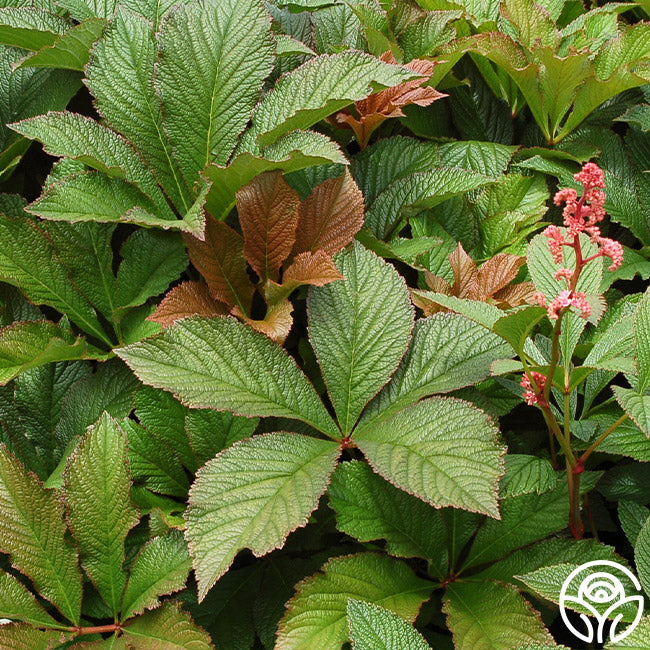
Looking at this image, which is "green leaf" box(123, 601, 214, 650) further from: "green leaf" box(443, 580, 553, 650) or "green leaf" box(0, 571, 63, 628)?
"green leaf" box(443, 580, 553, 650)

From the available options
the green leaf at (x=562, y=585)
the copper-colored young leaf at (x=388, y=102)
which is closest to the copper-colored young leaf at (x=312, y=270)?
the copper-colored young leaf at (x=388, y=102)

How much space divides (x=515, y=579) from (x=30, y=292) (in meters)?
0.77

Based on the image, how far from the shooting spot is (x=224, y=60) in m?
1.09

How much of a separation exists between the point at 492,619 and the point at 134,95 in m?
0.89

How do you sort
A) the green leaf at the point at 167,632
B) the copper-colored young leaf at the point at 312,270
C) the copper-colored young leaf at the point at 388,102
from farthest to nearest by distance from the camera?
the copper-colored young leaf at the point at 388,102 < the copper-colored young leaf at the point at 312,270 < the green leaf at the point at 167,632

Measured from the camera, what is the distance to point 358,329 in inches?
38.0

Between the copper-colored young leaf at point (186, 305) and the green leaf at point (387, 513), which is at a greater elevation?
the copper-colored young leaf at point (186, 305)

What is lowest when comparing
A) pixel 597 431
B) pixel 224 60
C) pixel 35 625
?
pixel 35 625

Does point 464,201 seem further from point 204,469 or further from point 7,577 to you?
point 7,577

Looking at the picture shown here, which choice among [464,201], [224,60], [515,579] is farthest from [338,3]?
[515,579]

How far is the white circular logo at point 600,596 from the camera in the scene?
2.62ft

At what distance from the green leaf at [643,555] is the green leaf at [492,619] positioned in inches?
5.2

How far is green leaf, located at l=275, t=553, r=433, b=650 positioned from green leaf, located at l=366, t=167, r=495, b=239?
520 millimetres

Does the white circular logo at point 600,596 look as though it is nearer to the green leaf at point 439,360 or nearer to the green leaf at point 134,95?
the green leaf at point 439,360
